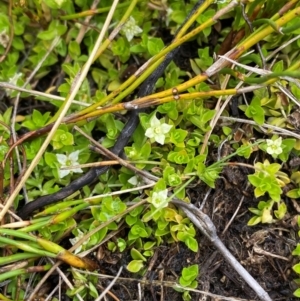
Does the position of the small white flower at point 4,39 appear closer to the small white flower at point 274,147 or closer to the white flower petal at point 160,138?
the white flower petal at point 160,138

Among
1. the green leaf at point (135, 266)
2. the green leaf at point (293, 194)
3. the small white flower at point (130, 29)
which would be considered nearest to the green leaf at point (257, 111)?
the green leaf at point (293, 194)

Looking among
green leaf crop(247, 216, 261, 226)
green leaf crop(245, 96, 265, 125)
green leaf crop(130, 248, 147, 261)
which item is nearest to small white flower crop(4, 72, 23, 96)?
green leaf crop(130, 248, 147, 261)

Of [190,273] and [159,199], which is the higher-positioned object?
[159,199]

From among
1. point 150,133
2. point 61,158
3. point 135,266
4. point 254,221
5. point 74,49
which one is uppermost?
point 74,49

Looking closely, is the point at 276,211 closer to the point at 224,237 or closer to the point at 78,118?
the point at 224,237

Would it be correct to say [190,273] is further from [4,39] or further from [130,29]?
[4,39]

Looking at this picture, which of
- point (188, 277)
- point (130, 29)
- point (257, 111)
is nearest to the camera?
point (188, 277)

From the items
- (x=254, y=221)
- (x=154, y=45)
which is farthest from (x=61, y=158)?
(x=254, y=221)
